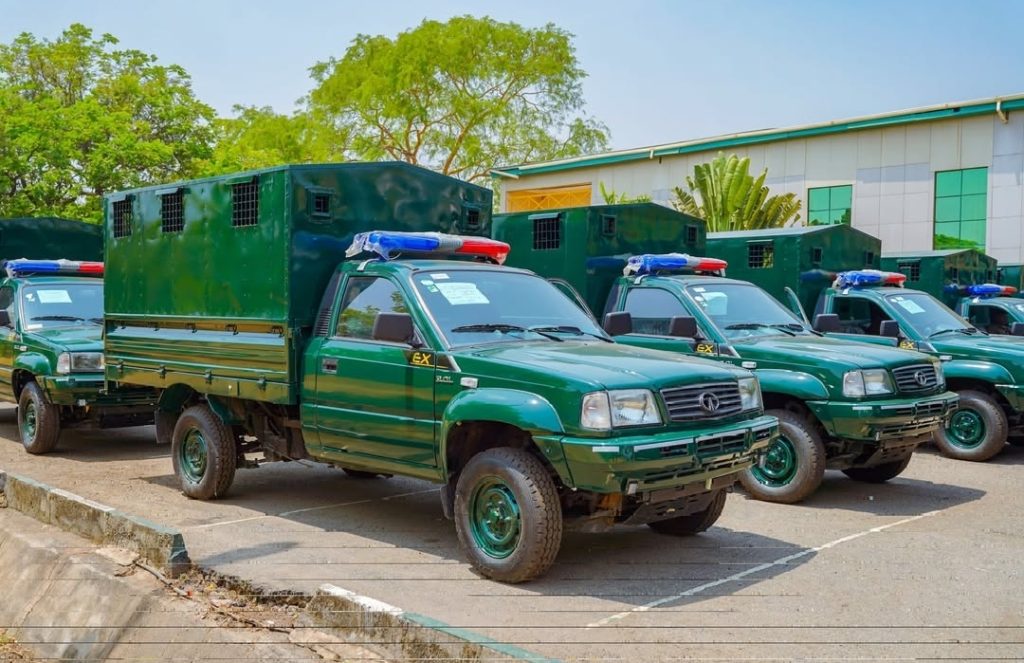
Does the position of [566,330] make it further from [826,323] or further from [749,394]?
[826,323]

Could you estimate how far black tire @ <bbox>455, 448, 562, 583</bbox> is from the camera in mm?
5598

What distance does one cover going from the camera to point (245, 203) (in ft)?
25.6

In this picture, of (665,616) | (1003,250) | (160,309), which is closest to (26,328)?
(160,309)

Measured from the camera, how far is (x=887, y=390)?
27.0 feet

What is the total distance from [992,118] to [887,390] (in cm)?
1766

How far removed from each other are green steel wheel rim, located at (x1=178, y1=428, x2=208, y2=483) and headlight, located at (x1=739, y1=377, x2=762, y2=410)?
4404 mm

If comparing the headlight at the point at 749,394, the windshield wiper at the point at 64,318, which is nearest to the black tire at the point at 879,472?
the headlight at the point at 749,394

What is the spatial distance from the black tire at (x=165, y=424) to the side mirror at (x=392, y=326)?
3.32 meters

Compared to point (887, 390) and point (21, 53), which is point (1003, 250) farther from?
point (21, 53)

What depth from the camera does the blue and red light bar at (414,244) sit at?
7.27m

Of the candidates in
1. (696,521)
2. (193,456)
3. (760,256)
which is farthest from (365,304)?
(760,256)

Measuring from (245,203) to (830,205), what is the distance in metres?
21.2

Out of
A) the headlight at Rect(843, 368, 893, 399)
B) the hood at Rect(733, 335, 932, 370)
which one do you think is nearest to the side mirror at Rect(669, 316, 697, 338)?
the hood at Rect(733, 335, 932, 370)

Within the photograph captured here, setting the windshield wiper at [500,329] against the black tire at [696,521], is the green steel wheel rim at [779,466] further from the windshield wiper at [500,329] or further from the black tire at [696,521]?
the windshield wiper at [500,329]
